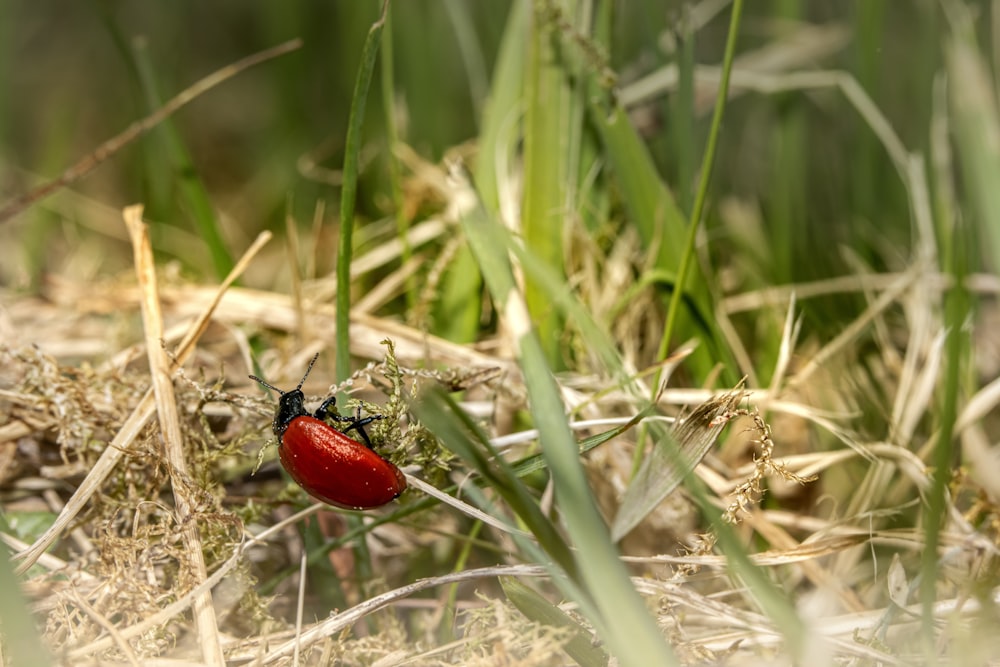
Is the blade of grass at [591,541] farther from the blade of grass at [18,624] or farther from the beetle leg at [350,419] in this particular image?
the blade of grass at [18,624]

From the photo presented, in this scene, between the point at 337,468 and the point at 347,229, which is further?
the point at 347,229

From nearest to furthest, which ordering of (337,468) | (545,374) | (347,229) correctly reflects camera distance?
(545,374), (337,468), (347,229)

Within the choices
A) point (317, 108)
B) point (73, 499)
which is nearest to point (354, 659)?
point (73, 499)

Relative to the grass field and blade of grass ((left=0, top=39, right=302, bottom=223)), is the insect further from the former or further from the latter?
blade of grass ((left=0, top=39, right=302, bottom=223))

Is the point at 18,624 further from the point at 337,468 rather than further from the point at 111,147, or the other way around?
the point at 111,147

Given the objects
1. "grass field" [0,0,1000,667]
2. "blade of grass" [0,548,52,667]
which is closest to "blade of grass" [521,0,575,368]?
"grass field" [0,0,1000,667]

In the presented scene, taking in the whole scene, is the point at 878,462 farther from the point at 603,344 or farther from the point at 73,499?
the point at 73,499

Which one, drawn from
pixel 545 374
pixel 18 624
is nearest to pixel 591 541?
pixel 545 374
